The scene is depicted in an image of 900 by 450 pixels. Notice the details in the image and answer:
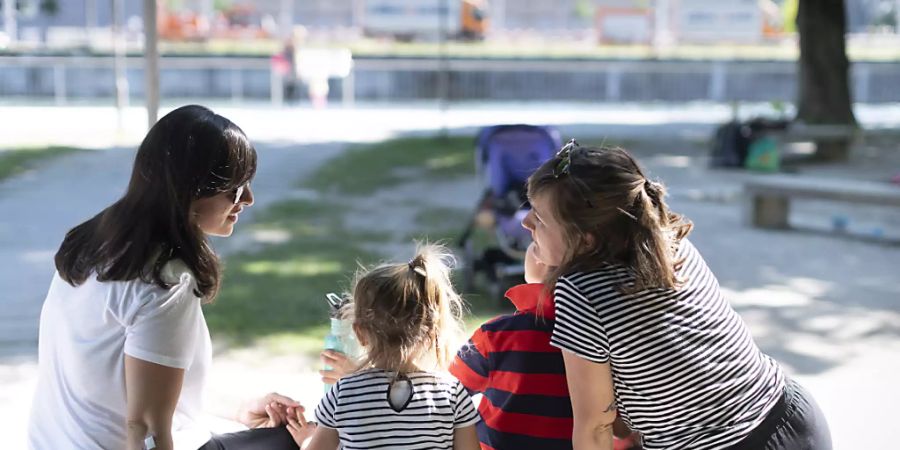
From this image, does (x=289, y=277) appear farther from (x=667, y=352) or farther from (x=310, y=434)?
(x=667, y=352)

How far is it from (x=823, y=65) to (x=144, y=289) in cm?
1446

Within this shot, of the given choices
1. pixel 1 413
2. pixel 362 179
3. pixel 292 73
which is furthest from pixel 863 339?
pixel 292 73

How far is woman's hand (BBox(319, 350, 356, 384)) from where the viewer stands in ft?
8.38

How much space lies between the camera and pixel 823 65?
14984 mm

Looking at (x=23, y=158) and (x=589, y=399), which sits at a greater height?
(x=589, y=399)

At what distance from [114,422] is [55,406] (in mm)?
174

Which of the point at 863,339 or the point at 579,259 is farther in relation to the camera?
the point at 863,339

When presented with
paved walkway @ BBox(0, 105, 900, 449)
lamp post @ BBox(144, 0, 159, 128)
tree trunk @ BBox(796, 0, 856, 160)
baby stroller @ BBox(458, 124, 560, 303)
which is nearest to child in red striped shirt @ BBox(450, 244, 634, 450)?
paved walkway @ BBox(0, 105, 900, 449)

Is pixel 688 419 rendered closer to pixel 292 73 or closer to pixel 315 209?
pixel 315 209

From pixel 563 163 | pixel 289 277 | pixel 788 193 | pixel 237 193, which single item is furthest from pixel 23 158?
pixel 563 163

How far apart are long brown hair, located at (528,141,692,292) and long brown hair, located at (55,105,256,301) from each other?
0.72 metres

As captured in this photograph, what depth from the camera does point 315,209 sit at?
31.7 feet

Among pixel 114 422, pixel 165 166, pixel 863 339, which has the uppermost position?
pixel 165 166

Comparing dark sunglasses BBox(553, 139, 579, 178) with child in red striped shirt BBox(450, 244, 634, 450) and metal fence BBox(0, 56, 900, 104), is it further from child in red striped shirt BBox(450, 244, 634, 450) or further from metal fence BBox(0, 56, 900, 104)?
metal fence BBox(0, 56, 900, 104)
